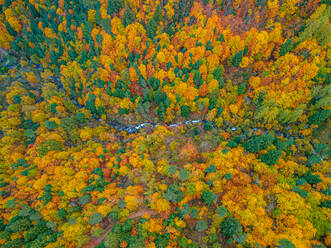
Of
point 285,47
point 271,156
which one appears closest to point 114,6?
point 285,47

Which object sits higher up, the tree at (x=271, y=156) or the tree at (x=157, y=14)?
the tree at (x=157, y=14)

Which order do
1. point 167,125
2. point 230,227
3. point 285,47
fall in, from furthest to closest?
point 167,125 → point 285,47 → point 230,227

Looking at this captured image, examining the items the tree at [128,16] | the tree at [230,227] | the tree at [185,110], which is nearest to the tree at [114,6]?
the tree at [128,16]

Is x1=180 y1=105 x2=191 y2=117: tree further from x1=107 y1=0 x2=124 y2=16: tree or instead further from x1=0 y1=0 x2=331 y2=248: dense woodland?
x1=107 y1=0 x2=124 y2=16: tree

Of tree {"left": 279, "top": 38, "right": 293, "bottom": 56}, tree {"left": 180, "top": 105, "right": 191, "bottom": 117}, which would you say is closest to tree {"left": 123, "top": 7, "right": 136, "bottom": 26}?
tree {"left": 180, "top": 105, "right": 191, "bottom": 117}

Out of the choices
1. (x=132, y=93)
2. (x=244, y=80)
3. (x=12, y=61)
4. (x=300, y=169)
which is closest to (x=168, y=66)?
(x=132, y=93)

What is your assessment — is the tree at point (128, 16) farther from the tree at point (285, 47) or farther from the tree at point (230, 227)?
the tree at point (230, 227)

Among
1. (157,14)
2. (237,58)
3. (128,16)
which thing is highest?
(157,14)

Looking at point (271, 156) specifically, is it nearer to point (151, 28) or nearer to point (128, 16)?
point (151, 28)

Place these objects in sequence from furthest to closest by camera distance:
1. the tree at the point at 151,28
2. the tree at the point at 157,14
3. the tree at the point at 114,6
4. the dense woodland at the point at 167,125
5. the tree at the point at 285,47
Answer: the tree at the point at 114,6, the tree at the point at 157,14, the tree at the point at 151,28, the tree at the point at 285,47, the dense woodland at the point at 167,125
